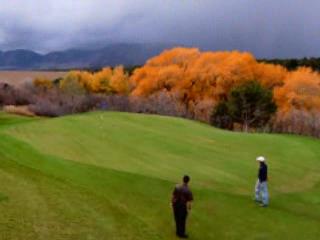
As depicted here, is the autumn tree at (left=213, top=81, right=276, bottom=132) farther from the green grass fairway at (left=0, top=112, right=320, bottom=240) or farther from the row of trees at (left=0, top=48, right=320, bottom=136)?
the green grass fairway at (left=0, top=112, right=320, bottom=240)

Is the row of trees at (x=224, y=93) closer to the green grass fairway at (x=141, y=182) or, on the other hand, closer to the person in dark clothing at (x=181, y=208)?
the green grass fairway at (x=141, y=182)

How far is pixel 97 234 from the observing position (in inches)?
709

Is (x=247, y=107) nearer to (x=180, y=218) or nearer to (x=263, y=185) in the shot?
(x=263, y=185)

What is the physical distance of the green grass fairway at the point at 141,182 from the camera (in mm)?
19406

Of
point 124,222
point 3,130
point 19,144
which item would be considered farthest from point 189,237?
point 3,130

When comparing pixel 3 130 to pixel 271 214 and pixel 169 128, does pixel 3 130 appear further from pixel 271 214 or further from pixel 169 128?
pixel 271 214

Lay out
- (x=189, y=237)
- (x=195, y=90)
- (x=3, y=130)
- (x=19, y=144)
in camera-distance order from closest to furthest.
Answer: (x=189, y=237)
(x=19, y=144)
(x=3, y=130)
(x=195, y=90)

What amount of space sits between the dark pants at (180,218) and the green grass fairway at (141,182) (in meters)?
0.41

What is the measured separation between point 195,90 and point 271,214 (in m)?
74.5

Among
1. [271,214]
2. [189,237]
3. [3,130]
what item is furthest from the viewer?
[3,130]

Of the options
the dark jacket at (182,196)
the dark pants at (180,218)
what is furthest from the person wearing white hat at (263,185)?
the dark pants at (180,218)

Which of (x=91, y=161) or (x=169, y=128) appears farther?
(x=169, y=128)

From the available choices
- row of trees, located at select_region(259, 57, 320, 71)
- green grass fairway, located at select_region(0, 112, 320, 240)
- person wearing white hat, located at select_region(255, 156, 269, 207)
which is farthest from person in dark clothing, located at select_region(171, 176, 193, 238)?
row of trees, located at select_region(259, 57, 320, 71)

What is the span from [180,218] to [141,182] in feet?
24.2
